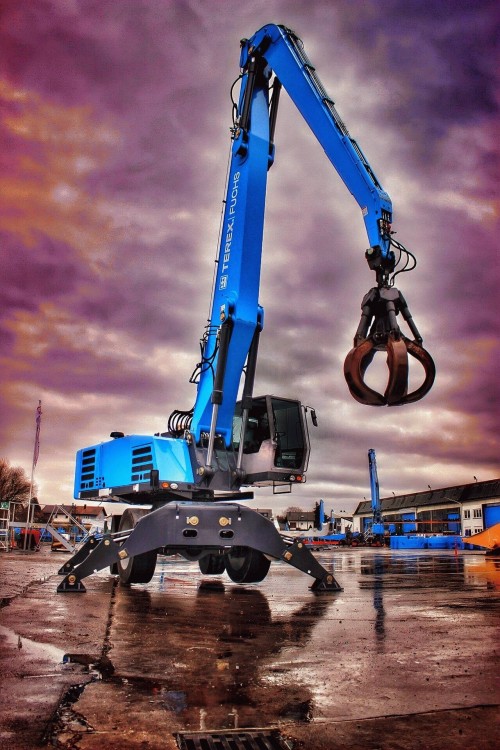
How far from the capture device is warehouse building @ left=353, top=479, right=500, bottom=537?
64.3 m

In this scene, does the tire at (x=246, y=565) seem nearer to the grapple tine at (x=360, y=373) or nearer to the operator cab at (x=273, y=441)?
the operator cab at (x=273, y=441)

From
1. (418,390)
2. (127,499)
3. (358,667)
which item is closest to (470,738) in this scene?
(358,667)

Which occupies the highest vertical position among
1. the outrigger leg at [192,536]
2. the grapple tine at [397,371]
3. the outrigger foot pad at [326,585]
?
the grapple tine at [397,371]

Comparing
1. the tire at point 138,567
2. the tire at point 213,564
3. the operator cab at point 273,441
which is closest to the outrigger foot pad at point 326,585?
the operator cab at point 273,441

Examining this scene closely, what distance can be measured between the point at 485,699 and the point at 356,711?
29.6 inches

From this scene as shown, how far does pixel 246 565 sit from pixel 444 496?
71325mm

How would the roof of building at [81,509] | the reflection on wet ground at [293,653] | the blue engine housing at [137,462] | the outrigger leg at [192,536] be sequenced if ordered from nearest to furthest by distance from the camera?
the reflection on wet ground at [293,653], the outrigger leg at [192,536], the blue engine housing at [137,462], the roof of building at [81,509]

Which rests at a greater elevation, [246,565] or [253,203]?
[253,203]

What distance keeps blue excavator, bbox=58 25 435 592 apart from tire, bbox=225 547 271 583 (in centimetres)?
2

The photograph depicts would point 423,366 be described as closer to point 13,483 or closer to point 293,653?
point 293,653

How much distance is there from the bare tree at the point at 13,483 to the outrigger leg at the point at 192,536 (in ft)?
239

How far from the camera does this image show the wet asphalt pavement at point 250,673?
280cm

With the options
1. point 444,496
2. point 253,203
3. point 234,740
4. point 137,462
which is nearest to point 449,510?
point 444,496

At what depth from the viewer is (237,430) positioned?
10906 mm
